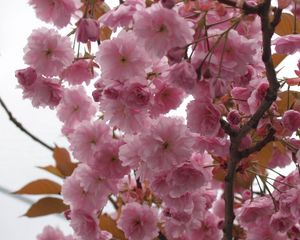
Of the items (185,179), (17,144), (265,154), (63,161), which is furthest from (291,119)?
(17,144)

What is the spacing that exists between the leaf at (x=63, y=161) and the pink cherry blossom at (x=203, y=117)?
46cm

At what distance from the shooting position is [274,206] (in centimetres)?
95

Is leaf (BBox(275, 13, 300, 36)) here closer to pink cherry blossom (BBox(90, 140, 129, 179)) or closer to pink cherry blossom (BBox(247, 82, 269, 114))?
pink cherry blossom (BBox(247, 82, 269, 114))

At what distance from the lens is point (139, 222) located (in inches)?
38.5

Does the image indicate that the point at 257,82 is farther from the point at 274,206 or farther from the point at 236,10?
the point at 274,206

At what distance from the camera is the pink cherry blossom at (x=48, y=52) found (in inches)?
35.0

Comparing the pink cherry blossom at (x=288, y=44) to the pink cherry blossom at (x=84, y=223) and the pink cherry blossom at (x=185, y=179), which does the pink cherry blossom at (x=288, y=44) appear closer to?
the pink cherry blossom at (x=185, y=179)

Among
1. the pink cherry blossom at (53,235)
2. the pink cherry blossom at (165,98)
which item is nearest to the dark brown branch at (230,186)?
the pink cherry blossom at (165,98)

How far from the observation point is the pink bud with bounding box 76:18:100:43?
2.69 ft

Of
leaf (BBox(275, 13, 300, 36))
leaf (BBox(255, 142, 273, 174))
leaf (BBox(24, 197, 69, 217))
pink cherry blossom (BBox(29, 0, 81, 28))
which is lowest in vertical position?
leaf (BBox(255, 142, 273, 174))

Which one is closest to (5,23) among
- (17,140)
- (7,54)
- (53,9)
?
(7,54)

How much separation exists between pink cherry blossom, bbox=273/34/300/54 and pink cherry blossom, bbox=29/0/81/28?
290 mm

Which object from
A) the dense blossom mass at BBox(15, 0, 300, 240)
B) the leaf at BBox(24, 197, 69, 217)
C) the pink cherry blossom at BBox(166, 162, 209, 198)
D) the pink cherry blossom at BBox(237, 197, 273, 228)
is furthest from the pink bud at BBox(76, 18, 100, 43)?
the leaf at BBox(24, 197, 69, 217)

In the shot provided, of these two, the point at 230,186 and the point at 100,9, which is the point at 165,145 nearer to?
the point at 230,186
